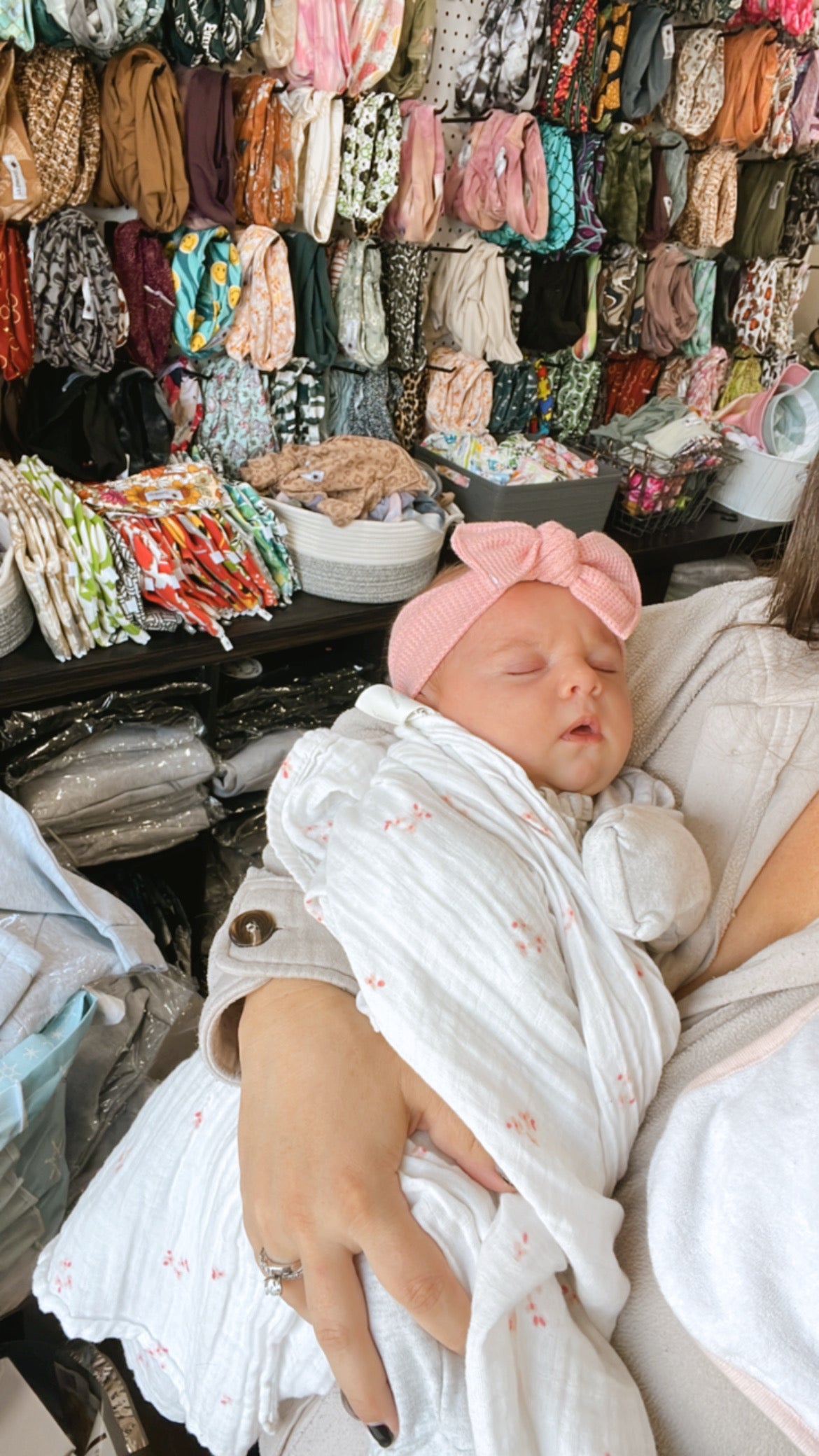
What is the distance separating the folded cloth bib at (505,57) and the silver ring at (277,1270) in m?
2.57

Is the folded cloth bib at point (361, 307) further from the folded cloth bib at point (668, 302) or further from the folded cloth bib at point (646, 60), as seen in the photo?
the folded cloth bib at point (668, 302)

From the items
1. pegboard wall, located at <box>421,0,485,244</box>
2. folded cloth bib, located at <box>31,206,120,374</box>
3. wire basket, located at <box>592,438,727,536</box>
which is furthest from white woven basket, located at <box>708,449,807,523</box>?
folded cloth bib, located at <box>31,206,120,374</box>

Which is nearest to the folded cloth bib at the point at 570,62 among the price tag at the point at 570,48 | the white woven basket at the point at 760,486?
the price tag at the point at 570,48

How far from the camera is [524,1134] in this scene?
2.20 feet

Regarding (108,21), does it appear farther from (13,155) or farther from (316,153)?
(316,153)

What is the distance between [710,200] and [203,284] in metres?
1.84

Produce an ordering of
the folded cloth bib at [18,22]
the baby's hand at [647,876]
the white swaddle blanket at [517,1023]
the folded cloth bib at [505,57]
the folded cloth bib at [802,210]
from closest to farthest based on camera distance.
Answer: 1. the white swaddle blanket at [517,1023]
2. the baby's hand at [647,876]
3. the folded cloth bib at [18,22]
4. the folded cloth bib at [505,57]
5. the folded cloth bib at [802,210]

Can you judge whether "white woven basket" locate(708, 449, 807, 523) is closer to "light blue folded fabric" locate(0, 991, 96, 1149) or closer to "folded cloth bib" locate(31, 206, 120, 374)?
"folded cloth bib" locate(31, 206, 120, 374)

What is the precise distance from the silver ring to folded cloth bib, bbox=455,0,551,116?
8.44 feet

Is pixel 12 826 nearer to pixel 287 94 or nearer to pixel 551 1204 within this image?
pixel 551 1204

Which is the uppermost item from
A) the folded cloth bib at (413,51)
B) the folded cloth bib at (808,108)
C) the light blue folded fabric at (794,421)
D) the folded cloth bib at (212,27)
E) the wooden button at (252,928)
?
the folded cloth bib at (808,108)

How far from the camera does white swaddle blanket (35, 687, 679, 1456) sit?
64cm

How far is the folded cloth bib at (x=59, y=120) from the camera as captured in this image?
160cm

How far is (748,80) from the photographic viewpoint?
2691 mm
